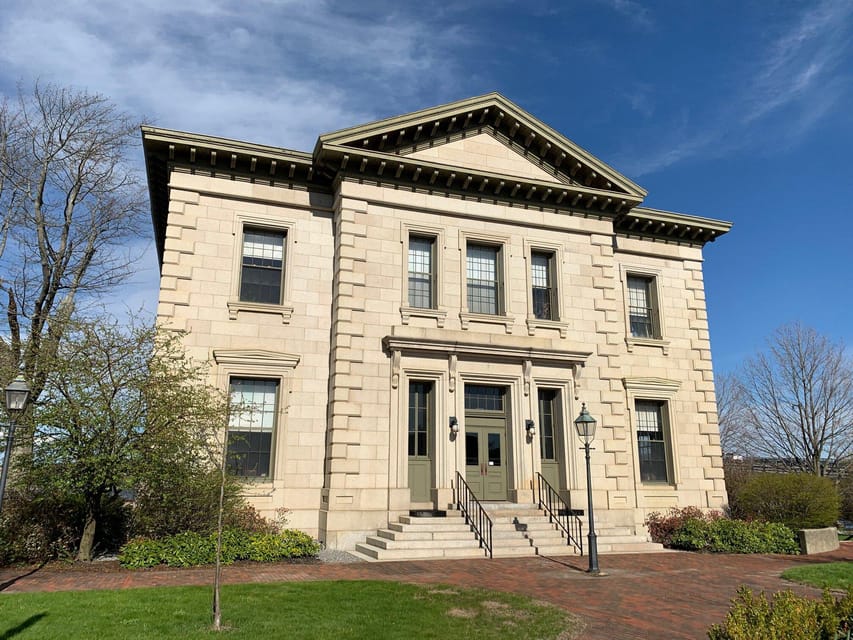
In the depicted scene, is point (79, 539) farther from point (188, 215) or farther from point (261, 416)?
point (188, 215)

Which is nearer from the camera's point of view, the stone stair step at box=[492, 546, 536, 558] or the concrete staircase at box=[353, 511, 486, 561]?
the concrete staircase at box=[353, 511, 486, 561]

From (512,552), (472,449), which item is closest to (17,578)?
(512,552)

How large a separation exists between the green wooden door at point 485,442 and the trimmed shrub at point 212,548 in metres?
5.02

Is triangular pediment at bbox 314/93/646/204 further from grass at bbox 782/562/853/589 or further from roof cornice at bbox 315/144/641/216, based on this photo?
grass at bbox 782/562/853/589

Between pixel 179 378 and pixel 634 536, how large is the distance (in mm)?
12354

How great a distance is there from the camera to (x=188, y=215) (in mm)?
17750

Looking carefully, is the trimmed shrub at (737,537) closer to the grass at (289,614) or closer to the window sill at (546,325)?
the window sill at (546,325)

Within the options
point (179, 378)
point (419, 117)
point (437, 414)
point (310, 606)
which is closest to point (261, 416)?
point (179, 378)

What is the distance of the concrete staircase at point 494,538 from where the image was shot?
48.1 feet

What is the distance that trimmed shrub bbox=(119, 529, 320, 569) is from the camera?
42.5ft

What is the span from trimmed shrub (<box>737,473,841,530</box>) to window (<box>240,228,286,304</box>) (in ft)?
52.5

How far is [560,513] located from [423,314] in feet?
22.0

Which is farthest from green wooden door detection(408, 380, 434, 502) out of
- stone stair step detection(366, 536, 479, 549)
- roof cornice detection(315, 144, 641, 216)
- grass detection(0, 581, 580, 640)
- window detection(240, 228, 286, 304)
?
grass detection(0, 581, 580, 640)

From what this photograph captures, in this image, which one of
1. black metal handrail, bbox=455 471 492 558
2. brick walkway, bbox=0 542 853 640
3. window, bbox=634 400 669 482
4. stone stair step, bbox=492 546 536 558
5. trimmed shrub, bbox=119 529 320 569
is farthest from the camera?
window, bbox=634 400 669 482
